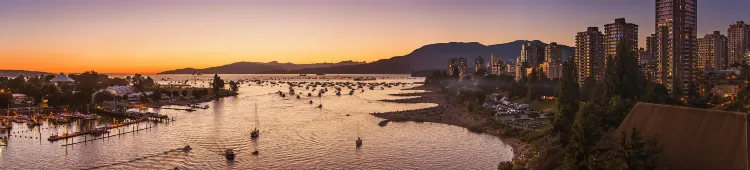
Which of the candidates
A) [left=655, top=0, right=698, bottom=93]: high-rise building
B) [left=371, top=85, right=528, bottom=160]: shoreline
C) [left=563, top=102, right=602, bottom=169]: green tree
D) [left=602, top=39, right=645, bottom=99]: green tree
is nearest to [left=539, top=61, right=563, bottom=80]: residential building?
[left=655, top=0, right=698, bottom=93]: high-rise building

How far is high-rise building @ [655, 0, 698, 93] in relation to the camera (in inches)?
3765

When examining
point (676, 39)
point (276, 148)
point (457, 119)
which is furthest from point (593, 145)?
point (676, 39)

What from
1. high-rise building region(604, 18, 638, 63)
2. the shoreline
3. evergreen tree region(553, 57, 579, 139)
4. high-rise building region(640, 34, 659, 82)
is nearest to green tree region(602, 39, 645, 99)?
evergreen tree region(553, 57, 579, 139)

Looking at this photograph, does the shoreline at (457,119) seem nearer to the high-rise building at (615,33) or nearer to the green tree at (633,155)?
the green tree at (633,155)

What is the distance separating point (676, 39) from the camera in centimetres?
9775

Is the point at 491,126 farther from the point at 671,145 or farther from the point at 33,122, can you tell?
the point at 33,122

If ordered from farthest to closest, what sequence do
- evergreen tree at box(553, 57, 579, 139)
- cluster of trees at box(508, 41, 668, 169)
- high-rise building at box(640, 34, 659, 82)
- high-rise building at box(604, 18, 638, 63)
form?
high-rise building at box(604, 18, 638, 63) < high-rise building at box(640, 34, 659, 82) < evergreen tree at box(553, 57, 579, 139) < cluster of trees at box(508, 41, 668, 169)

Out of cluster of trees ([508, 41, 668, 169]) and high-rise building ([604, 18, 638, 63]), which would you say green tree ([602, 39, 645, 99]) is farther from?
high-rise building ([604, 18, 638, 63])

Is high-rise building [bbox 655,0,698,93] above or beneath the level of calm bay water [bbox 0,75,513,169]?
above

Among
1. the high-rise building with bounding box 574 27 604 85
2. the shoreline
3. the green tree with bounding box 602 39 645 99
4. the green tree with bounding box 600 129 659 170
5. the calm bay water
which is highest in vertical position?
the high-rise building with bounding box 574 27 604 85

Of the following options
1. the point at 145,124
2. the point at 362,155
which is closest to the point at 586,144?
the point at 362,155

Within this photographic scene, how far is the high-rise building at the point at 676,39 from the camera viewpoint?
95625mm

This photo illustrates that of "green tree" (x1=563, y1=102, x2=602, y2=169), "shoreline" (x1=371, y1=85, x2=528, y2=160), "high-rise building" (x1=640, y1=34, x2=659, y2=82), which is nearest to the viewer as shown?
"green tree" (x1=563, y1=102, x2=602, y2=169)

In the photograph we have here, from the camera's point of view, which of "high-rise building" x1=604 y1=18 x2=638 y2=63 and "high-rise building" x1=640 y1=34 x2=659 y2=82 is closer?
"high-rise building" x1=640 y1=34 x2=659 y2=82
